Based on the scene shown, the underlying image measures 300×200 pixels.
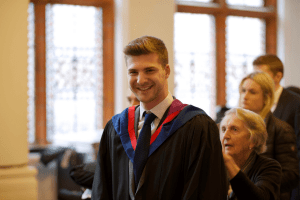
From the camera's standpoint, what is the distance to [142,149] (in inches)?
63.3

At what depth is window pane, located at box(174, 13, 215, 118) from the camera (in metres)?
5.96

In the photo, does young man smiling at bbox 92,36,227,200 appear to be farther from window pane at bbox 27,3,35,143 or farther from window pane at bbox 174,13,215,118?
window pane at bbox 174,13,215,118

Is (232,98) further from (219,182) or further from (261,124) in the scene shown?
(219,182)

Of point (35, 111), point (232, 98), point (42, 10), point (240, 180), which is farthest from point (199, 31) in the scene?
point (240, 180)

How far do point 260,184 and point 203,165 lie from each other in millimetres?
577

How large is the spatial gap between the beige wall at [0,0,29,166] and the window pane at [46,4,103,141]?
2.24 m

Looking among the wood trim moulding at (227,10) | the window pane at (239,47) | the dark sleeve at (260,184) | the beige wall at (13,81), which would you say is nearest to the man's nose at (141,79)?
the dark sleeve at (260,184)

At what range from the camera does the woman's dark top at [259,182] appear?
182 cm

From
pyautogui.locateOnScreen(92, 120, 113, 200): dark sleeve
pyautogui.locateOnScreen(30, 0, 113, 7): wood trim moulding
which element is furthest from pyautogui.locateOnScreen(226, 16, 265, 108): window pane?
pyautogui.locateOnScreen(92, 120, 113, 200): dark sleeve

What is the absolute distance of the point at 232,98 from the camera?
6.25 m

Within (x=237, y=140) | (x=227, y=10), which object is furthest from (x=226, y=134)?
(x=227, y=10)

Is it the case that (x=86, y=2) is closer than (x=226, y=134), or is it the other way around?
(x=226, y=134)

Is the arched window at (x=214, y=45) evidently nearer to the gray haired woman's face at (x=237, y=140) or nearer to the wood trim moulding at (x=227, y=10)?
the wood trim moulding at (x=227, y=10)

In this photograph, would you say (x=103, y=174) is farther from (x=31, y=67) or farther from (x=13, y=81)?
(x=31, y=67)
